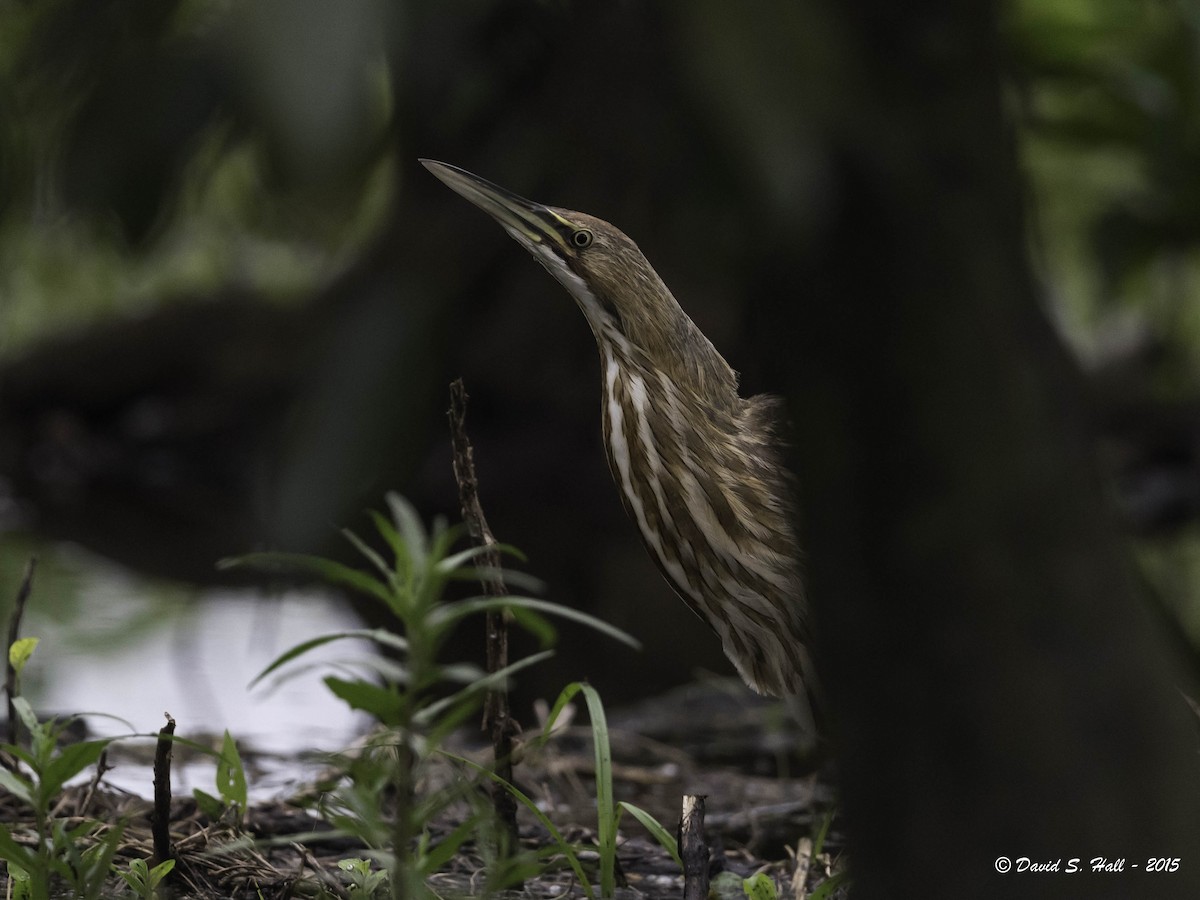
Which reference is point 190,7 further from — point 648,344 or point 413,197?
point 413,197

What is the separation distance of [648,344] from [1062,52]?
4.74 ft

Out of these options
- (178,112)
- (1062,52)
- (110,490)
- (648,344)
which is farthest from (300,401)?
(110,490)

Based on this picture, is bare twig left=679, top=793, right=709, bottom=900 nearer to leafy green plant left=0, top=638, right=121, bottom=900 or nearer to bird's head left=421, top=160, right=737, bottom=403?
leafy green plant left=0, top=638, right=121, bottom=900

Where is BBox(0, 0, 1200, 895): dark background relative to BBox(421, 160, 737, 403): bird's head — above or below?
below

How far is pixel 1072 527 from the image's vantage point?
3.00ft

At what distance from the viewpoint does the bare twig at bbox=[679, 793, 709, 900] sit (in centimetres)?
164

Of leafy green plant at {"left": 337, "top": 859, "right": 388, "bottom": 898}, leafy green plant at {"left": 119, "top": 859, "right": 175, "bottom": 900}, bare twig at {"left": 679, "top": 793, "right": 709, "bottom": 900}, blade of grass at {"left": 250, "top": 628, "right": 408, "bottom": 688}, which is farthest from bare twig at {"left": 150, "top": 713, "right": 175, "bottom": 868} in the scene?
bare twig at {"left": 679, "top": 793, "right": 709, "bottom": 900}

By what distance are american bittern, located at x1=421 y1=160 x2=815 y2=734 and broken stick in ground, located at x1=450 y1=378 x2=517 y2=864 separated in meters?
0.49

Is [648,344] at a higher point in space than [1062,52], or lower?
lower

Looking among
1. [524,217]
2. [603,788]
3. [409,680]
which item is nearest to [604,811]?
[603,788]

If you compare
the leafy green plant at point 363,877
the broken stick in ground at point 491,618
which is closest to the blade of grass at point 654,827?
the broken stick in ground at point 491,618

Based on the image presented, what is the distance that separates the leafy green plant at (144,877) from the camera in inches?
60.0

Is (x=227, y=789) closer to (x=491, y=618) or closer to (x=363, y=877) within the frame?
(x=363, y=877)

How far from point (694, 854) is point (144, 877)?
56cm
